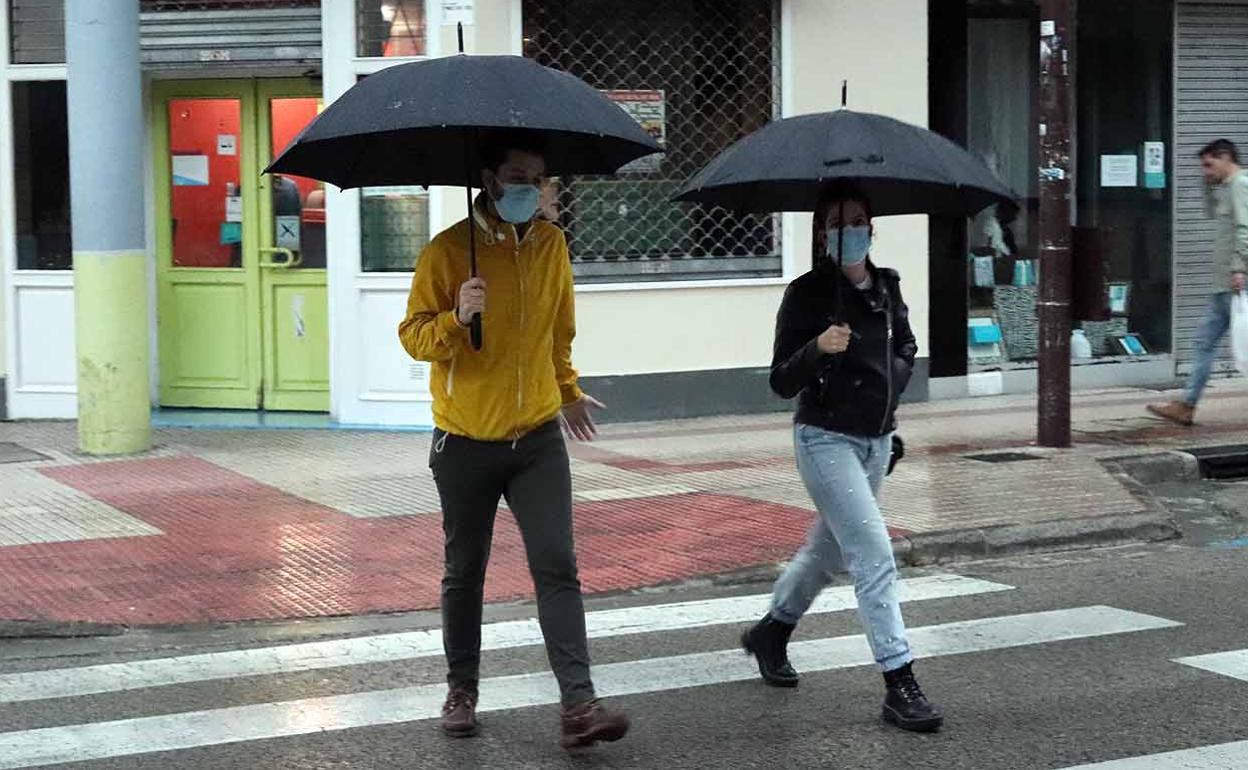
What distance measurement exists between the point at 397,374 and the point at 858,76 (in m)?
4.38

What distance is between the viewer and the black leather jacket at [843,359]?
6.04m

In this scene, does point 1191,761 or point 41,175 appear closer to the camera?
point 1191,761

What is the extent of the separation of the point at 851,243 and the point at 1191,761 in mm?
2014

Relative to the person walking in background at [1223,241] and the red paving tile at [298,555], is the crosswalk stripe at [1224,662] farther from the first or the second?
the person walking in background at [1223,241]

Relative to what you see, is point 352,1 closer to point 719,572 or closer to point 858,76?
point 858,76

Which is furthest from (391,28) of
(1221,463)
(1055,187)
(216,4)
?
(1221,463)

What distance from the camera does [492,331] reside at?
223 inches

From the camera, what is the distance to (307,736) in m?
5.98

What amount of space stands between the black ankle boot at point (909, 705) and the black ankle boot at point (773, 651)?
25.9 inches

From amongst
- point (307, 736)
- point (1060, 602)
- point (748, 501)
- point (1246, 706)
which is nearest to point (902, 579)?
point (1060, 602)

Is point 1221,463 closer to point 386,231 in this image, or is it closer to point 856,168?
point 386,231

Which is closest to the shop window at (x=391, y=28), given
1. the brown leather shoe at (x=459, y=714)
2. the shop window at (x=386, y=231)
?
the shop window at (x=386, y=231)

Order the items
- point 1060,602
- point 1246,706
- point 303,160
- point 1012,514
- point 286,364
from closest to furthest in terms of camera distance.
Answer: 1. point 303,160
2. point 1246,706
3. point 1060,602
4. point 1012,514
5. point 286,364

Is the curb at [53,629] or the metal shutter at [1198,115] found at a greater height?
the metal shutter at [1198,115]
